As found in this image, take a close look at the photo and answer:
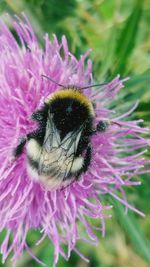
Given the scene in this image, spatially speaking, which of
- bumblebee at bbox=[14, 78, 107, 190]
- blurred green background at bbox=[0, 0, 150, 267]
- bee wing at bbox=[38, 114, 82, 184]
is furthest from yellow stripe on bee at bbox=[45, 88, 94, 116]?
blurred green background at bbox=[0, 0, 150, 267]

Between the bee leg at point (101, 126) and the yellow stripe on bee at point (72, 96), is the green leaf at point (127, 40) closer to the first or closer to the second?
the bee leg at point (101, 126)

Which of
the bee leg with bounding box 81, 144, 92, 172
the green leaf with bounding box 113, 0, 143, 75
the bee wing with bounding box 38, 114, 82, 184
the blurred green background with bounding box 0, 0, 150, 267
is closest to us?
the bee wing with bounding box 38, 114, 82, 184

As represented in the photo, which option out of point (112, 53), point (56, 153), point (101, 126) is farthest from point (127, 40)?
point (56, 153)

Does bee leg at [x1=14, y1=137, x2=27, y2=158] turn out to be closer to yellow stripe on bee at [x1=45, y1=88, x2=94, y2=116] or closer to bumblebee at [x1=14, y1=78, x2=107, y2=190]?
bumblebee at [x1=14, y1=78, x2=107, y2=190]

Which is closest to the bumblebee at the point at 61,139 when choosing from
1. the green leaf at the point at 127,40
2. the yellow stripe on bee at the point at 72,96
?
the yellow stripe on bee at the point at 72,96

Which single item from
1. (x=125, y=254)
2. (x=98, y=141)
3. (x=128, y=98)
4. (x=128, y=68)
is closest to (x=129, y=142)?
(x=98, y=141)

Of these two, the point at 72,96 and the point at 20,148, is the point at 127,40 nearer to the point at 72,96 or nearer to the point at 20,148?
the point at 72,96

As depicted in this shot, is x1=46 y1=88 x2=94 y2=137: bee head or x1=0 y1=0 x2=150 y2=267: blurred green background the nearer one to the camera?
x1=46 y1=88 x2=94 y2=137: bee head
